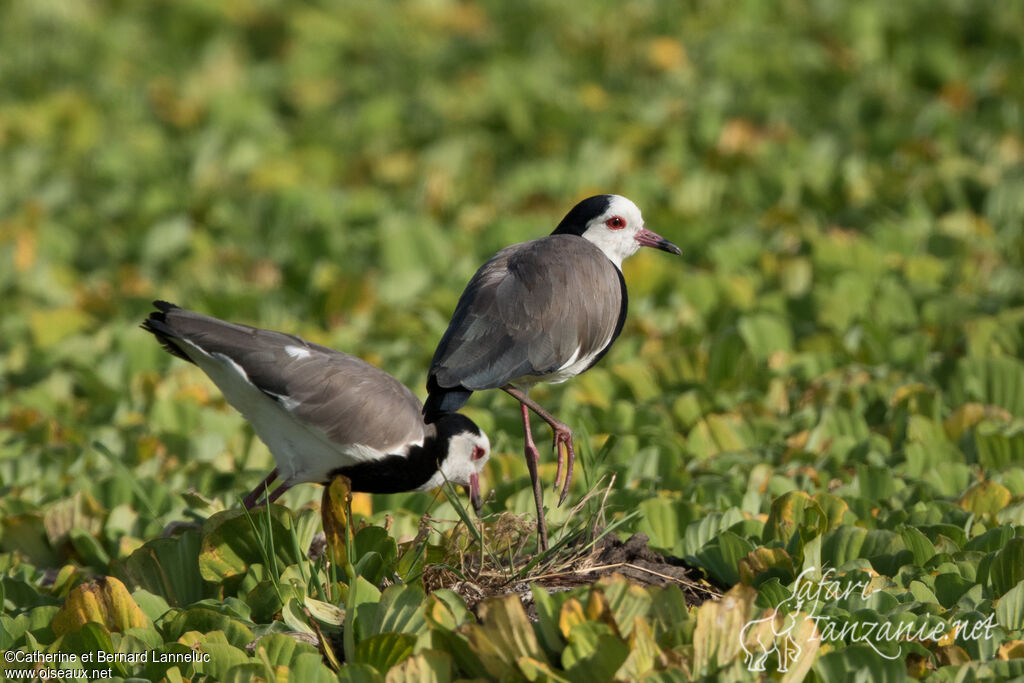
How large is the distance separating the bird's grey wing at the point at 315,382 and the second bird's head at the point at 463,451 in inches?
5.5

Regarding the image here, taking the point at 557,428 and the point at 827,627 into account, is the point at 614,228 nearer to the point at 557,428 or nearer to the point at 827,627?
the point at 557,428

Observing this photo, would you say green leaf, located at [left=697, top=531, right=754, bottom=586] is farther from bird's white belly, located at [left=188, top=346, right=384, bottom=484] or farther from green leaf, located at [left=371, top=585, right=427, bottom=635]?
bird's white belly, located at [left=188, top=346, right=384, bottom=484]

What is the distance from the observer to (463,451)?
5.17 meters

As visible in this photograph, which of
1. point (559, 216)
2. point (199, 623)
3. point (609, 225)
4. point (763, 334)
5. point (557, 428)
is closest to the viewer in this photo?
point (199, 623)

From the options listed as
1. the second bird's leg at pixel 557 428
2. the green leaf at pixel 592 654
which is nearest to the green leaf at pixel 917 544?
the second bird's leg at pixel 557 428

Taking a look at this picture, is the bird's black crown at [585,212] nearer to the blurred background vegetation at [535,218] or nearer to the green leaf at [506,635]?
the blurred background vegetation at [535,218]

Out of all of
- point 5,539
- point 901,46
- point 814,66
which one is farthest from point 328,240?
point 901,46

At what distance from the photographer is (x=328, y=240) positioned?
8.77 m

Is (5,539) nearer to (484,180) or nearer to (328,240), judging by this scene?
(328,240)

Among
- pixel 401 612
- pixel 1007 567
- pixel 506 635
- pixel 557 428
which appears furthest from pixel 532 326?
pixel 1007 567

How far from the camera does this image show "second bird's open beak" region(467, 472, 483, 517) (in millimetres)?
5023

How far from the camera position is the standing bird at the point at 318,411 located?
185 inches

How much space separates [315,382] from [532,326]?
32.4 inches

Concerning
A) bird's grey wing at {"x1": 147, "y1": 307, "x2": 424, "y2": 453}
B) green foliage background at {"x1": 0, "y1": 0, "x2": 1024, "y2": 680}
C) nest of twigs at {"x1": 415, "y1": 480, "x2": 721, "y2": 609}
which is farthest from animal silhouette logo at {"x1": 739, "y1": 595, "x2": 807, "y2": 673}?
bird's grey wing at {"x1": 147, "y1": 307, "x2": 424, "y2": 453}
